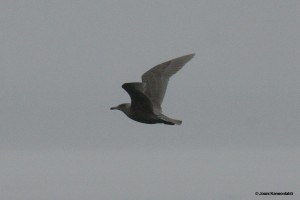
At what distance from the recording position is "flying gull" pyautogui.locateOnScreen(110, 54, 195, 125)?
17.6m

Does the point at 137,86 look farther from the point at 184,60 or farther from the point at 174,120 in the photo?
the point at 184,60

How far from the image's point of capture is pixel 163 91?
1998 centimetres

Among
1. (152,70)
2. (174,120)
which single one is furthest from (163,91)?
(174,120)

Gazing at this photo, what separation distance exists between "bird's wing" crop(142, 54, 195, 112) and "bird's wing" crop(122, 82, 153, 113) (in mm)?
1210

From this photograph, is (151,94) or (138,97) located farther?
(151,94)

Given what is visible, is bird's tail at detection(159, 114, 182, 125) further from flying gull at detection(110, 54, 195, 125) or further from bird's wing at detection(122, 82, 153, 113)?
bird's wing at detection(122, 82, 153, 113)

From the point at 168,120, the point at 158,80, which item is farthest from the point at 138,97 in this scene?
the point at 158,80

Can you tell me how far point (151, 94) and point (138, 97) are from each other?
6.74ft

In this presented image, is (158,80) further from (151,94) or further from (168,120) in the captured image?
(168,120)

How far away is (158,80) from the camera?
19922mm

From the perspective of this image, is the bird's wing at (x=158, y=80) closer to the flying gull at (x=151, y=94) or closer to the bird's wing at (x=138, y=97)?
the flying gull at (x=151, y=94)

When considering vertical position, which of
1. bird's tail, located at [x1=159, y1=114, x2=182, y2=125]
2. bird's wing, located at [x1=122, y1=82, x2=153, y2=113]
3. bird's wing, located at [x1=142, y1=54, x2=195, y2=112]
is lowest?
bird's tail, located at [x1=159, y1=114, x2=182, y2=125]

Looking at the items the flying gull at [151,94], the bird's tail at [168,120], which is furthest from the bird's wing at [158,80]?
the bird's tail at [168,120]

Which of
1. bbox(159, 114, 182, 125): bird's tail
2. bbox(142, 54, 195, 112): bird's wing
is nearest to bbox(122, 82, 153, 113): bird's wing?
bbox(159, 114, 182, 125): bird's tail
